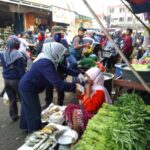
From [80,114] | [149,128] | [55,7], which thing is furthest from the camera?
[55,7]

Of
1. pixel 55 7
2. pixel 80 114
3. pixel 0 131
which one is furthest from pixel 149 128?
pixel 55 7

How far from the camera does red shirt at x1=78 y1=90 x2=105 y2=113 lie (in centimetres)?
382

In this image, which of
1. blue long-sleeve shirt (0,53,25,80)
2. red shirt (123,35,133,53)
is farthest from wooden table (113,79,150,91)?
red shirt (123,35,133,53)

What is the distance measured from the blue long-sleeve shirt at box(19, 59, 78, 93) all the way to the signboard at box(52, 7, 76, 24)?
17650 mm

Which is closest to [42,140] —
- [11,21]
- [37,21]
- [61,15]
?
[11,21]

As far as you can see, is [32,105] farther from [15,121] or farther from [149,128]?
[149,128]

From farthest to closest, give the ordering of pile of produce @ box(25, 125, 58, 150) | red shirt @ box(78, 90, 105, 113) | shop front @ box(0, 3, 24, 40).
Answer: shop front @ box(0, 3, 24, 40) < red shirt @ box(78, 90, 105, 113) < pile of produce @ box(25, 125, 58, 150)

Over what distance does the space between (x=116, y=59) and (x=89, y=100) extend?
8.23m

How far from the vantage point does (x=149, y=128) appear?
2.75 m

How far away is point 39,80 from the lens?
13.1 feet

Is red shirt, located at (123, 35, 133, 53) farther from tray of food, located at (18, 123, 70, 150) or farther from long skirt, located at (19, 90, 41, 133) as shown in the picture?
tray of food, located at (18, 123, 70, 150)

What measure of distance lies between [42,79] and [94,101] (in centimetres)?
84

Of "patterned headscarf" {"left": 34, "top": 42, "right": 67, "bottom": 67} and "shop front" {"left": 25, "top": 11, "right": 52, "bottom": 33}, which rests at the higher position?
"shop front" {"left": 25, "top": 11, "right": 52, "bottom": 33}

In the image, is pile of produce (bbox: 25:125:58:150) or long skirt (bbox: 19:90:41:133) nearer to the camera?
pile of produce (bbox: 25:125:58:150)
